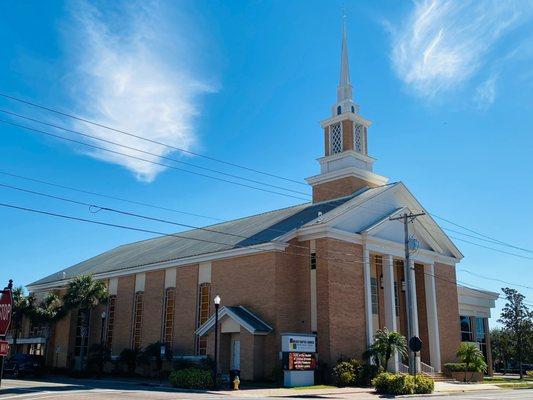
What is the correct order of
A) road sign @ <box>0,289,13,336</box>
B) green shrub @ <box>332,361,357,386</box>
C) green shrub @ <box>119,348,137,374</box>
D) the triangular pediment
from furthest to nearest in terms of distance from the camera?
green shrub @ <box>119,348,137,374</box>, the triangular pediment, green shrub @ <box>332,361,357,386</box>, road sign @ <box>0,289,13,336</box>

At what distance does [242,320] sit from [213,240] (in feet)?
35.4

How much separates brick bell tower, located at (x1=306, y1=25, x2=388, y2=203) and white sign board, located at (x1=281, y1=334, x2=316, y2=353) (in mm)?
14453

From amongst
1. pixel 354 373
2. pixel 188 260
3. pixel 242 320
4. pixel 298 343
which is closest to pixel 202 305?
pixel 188 260

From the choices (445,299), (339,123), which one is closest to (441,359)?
(445,299)

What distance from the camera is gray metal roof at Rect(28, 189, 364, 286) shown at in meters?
39.8

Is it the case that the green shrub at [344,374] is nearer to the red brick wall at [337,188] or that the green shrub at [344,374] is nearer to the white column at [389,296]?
the white column at [389,296]

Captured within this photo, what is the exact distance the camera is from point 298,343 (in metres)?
31.3

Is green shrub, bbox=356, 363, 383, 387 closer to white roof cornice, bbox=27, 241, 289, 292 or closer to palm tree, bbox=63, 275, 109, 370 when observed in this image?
white roof cornice, bbox=27, 241, 289, 292

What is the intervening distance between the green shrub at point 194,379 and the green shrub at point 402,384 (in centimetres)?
852

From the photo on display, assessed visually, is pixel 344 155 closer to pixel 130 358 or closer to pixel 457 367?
pixel 457 367

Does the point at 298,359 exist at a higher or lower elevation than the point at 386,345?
lower

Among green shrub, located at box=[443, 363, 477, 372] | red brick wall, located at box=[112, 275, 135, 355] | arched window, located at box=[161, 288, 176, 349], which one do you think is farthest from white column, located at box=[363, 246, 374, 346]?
red brick wall, located at box=[112, 275, 135, 355]

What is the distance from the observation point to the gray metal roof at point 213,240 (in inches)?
1566

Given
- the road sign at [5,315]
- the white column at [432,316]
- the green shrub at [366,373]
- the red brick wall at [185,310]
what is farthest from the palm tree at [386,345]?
the road sign at [5,315]
